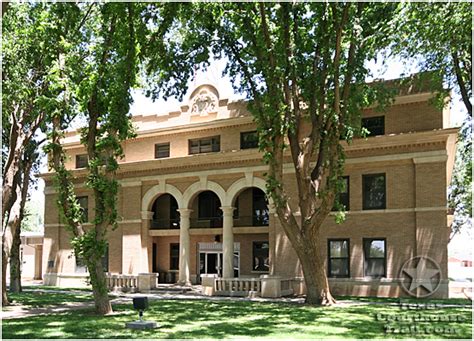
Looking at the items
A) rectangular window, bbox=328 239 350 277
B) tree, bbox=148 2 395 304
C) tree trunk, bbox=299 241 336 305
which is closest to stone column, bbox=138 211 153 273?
rectangular window, bbox=328 239 350 277

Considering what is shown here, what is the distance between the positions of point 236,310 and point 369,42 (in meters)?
10.9

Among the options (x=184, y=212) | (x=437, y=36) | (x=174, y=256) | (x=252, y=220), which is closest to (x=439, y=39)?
(x=437, y=36)

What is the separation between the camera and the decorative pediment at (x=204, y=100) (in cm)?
3256

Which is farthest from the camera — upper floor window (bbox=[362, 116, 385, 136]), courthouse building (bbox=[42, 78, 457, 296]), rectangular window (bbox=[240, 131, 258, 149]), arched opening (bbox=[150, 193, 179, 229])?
arched opening (bbox=[150, 193, 179, 229])

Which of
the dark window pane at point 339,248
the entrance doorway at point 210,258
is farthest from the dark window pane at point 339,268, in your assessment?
the entrance doorway at point 210,258

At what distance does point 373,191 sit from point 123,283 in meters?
15.1

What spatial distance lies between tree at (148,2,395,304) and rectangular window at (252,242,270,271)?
10617mm

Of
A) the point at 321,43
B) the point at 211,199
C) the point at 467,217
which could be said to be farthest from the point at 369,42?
the point at 467,217

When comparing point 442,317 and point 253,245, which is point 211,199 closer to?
point 253,245

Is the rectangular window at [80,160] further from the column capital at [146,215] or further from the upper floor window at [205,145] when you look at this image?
the upper floor window at [205,145]

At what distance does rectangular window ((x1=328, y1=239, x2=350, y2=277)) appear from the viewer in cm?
2719

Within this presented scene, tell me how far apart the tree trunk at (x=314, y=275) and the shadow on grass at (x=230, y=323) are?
0.70m

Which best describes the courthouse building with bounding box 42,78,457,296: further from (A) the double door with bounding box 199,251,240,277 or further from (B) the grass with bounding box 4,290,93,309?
(B) the grass with bounding box 4,290,93,309

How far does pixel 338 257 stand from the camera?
89.9ft
